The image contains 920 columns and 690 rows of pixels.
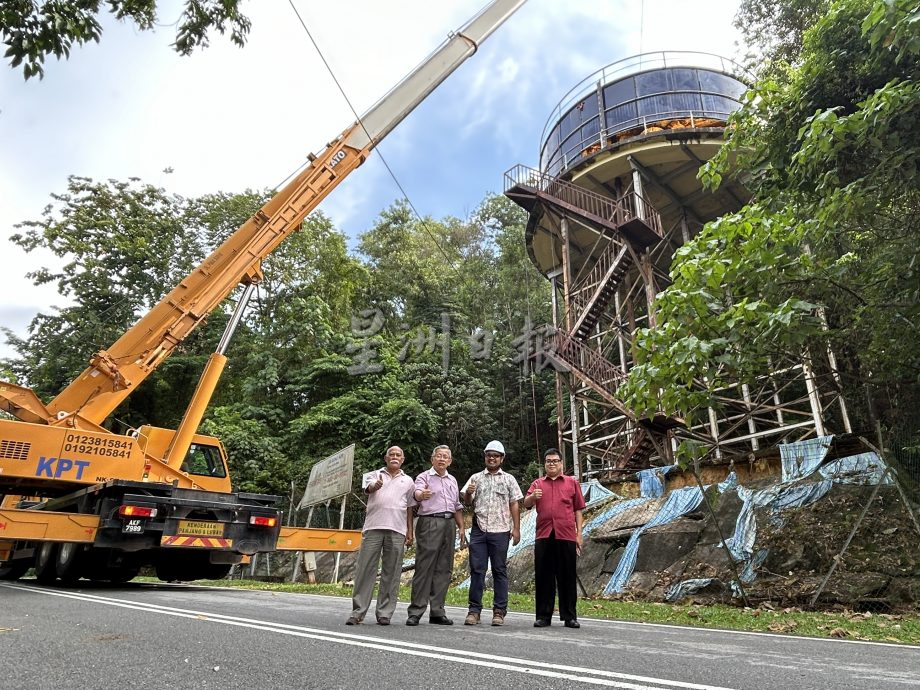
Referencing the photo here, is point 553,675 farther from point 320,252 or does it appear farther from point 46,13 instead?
point 320,252

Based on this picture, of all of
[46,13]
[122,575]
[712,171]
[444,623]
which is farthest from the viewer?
[122,575]

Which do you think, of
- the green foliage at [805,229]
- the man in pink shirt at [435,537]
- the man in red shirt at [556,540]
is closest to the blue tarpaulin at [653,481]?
the green foliage at [805,229]

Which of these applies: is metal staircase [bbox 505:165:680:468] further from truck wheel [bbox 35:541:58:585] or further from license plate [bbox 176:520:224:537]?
truck wheel [bbox 35:541:58:585]

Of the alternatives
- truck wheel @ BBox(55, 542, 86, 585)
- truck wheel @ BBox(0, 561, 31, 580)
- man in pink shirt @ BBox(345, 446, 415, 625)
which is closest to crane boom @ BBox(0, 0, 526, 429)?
truck wheel @ BBox(55, 542, 86, 585)

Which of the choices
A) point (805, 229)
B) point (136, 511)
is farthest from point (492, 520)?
point (136, 511)

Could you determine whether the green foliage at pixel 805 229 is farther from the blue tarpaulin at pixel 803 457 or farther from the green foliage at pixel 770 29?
the green foliage at pixel 770 29

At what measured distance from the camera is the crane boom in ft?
28.5

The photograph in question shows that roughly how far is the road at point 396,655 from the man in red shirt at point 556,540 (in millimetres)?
271

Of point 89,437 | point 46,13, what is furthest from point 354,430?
point 46,13

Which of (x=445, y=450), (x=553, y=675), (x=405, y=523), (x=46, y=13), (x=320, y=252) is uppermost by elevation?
(x=320, y=252)

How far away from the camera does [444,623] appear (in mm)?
5172

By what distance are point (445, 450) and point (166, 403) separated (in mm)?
20801

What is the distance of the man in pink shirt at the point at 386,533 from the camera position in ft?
16.8

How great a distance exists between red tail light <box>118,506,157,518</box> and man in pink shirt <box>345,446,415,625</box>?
13.3 ft
